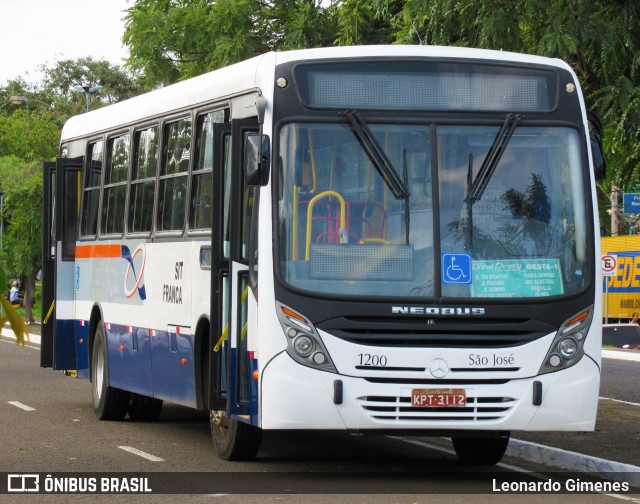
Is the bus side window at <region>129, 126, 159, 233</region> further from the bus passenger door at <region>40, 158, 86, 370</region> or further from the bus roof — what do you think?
the bus passenger door at <region>40, 158, 86, 370</region>

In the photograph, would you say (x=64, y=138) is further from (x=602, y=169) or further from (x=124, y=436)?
(x=602, y=169)

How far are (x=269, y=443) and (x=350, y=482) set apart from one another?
2884 millimetres

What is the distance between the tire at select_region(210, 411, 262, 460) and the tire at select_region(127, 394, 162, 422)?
13.1 feet

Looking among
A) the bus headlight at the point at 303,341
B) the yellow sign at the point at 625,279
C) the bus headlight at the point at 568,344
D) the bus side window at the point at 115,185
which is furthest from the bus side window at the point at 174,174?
the yellow sign at the point at 625,279

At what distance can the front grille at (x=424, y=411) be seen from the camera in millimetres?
10523

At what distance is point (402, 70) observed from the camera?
1118 cm

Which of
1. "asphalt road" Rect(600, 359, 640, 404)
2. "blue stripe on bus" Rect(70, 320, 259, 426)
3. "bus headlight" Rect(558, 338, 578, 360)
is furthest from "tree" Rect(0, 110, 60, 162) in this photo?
"bus headlight" Rect(558, 338, 578, 360)

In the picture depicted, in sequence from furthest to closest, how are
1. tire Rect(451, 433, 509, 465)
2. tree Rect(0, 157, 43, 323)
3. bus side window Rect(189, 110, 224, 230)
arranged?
tree Rect(0, 157, 43, 323) → bus side window Rect(189, 110, 224, 230) → tire Rect(451, 433, 509, 465)

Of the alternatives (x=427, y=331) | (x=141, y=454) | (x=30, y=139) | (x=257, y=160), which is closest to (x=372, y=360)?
(x=427, y=331)

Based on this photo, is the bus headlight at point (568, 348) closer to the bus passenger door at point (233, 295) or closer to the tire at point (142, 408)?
the bus passenger door at point (233, 295)

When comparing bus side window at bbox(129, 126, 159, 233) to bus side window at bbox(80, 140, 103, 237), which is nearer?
bus side window at bbox(129, 126, 159, 233)

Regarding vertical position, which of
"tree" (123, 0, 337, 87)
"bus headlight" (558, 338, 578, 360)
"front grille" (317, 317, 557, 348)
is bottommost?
"bus headlight" (558, 338, 578, 360)

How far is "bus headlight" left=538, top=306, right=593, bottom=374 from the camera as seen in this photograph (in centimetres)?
1078

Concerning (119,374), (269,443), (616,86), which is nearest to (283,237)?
(269,443)
